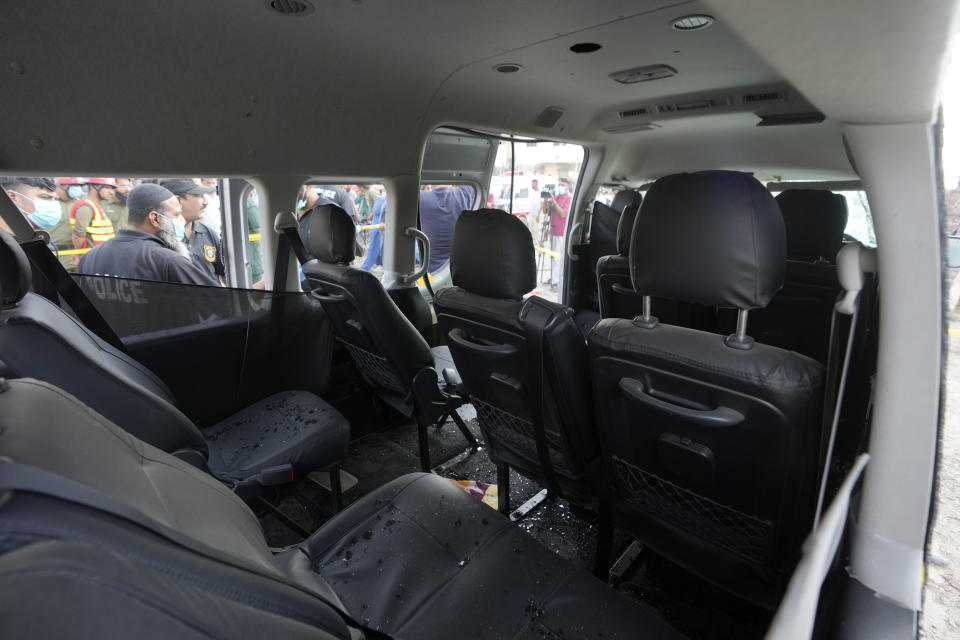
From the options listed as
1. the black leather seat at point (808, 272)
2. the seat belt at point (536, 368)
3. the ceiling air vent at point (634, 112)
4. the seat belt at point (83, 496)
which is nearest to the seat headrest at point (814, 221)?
the black leather seat at point (808, 272)

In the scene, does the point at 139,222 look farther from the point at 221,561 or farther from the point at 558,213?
the point at 558,213

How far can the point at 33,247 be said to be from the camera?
1859 millimetres

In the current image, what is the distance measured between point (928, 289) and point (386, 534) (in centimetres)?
Answer: 129

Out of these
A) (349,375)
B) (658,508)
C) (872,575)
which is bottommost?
(349,375)

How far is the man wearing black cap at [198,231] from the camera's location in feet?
9.41

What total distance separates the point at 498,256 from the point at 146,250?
1999mm

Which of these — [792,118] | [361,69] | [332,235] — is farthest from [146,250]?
[792,118]

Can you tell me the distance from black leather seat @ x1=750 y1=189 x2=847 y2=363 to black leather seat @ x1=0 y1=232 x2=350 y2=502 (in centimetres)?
245

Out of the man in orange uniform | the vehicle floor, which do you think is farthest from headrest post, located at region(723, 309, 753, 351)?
the man in orange uniform

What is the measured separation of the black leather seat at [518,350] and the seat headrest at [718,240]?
0.41m

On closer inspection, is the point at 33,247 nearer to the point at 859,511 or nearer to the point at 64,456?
the point at 64,456

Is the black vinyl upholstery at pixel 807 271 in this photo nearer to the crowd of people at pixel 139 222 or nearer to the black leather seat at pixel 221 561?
the crowd of people at pixel 139 222

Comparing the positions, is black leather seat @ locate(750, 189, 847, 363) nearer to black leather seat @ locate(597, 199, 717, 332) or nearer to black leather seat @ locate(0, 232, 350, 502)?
black leather seat @ locate(597, 199, 717, 332)

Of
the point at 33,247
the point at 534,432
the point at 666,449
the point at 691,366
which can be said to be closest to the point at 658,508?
the point at 666,449
